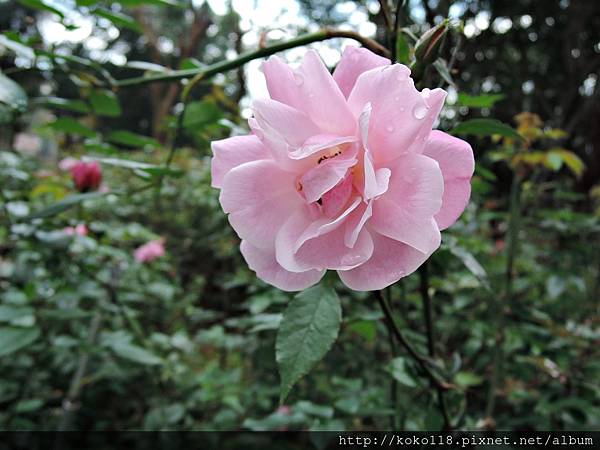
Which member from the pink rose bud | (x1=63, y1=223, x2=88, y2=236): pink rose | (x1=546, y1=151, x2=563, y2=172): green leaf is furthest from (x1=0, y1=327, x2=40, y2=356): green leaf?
(x1=546, y1=151, x2=563, y2=172): green leaf

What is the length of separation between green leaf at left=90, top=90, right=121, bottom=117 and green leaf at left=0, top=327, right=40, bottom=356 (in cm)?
45

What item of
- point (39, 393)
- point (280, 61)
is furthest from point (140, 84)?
point (39, 393)

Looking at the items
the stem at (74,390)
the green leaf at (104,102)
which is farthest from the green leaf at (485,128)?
the stem at (74,390)

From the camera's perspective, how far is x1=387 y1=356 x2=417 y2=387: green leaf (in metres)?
0.65

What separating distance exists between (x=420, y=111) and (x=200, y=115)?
509 mm

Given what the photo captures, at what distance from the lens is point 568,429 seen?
946mm

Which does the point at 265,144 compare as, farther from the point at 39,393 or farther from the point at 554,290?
the point at 39,393

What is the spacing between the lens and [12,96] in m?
0.62

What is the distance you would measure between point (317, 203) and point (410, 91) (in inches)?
5.0

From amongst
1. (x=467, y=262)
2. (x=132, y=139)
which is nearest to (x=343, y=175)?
(x=467, y=262)

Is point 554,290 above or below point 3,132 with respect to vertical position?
above

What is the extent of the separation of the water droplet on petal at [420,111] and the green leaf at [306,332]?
0.69 feet

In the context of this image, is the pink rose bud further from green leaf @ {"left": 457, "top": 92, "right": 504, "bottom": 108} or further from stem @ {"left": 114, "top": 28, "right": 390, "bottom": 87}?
green leaf @ {"left": 457, "top": 92, "right": 504, "bottom": 108}

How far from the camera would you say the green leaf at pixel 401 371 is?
25.5 inches
